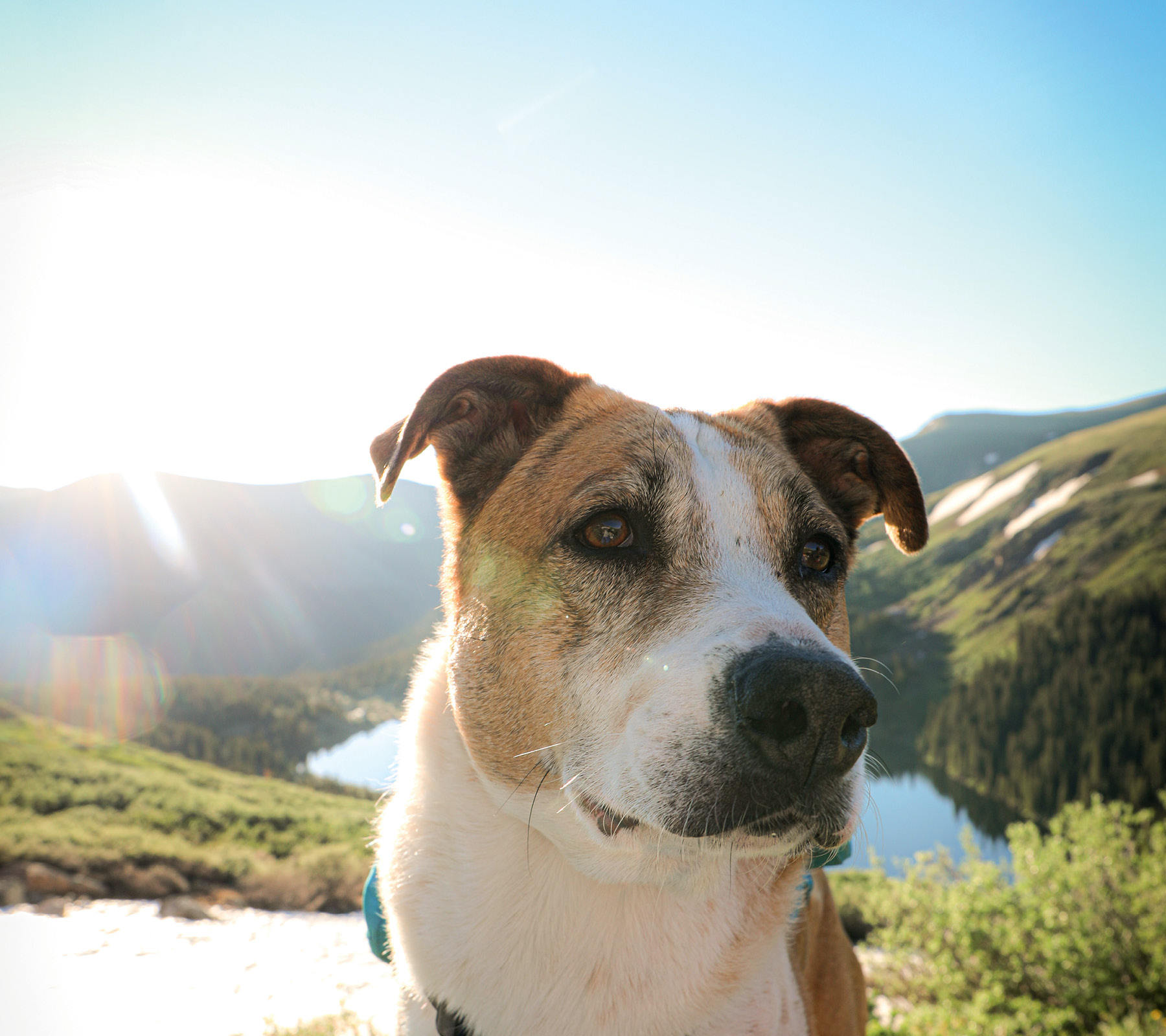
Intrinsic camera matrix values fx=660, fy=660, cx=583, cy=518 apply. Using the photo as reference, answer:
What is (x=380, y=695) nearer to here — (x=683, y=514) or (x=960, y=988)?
(x=960, y=988)

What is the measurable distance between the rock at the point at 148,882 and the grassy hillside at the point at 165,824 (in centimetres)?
3

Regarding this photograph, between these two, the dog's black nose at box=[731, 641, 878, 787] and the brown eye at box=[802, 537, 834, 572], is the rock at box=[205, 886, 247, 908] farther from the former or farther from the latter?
the dog's black nose at box=[731, 641, 878, 787]

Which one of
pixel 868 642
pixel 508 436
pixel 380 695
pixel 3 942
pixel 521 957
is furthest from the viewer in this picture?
pixel 868 642

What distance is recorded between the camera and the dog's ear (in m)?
2.48

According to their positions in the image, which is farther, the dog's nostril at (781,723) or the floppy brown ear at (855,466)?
the floppy brown ear at (855,466)

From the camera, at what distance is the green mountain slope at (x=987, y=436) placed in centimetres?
16000

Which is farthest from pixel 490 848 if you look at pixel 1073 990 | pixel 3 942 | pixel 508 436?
pixel 3 942

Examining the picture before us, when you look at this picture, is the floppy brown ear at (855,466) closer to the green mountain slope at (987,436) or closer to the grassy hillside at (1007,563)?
the grassy hillside at (1007,563)

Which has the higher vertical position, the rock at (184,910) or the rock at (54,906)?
the rock at (54,906)

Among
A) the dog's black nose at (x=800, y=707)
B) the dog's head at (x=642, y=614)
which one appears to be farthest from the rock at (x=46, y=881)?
the dog's black nose at (x=800, y=707)

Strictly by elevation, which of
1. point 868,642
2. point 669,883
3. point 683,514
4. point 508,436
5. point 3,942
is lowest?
point 868,642

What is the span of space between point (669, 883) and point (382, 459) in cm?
171

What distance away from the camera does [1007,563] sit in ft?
346

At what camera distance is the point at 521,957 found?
2.08 meters
